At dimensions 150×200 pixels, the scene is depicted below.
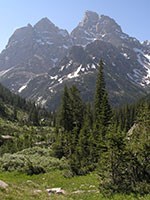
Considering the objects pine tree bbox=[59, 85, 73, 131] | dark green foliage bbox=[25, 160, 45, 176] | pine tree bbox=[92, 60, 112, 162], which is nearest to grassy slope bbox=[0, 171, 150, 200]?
dark green foliage bbox=[25, 160, 45, 176]

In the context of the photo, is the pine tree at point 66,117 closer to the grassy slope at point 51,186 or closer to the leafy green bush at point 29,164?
the leafy green bush at point 29,164

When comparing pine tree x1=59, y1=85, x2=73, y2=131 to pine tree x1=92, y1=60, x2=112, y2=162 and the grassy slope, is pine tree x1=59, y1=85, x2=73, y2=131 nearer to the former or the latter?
pine tree x1=92, y1=60, x2=112, y2=162

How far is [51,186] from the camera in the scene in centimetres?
3634

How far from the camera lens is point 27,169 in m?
46.7

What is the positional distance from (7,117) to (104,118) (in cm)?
12879

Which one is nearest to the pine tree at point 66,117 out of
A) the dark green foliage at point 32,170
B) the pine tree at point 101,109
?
the pine tree at point 101,109

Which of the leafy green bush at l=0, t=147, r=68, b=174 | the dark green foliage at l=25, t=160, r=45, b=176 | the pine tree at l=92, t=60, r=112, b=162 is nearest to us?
the dark green foliage at l=25, t=160, r=45, b=176

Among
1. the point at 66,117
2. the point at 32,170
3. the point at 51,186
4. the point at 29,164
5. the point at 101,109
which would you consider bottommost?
the point at 51,186

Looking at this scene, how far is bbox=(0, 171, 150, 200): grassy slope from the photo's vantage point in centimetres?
2402

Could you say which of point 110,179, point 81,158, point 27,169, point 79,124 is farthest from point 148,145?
point 79,124

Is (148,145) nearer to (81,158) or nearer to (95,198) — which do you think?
(95,198)

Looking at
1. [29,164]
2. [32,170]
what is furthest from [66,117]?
[32,170]

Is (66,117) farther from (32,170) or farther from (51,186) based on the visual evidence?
(51,186)

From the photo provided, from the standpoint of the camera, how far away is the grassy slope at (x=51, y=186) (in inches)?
945
